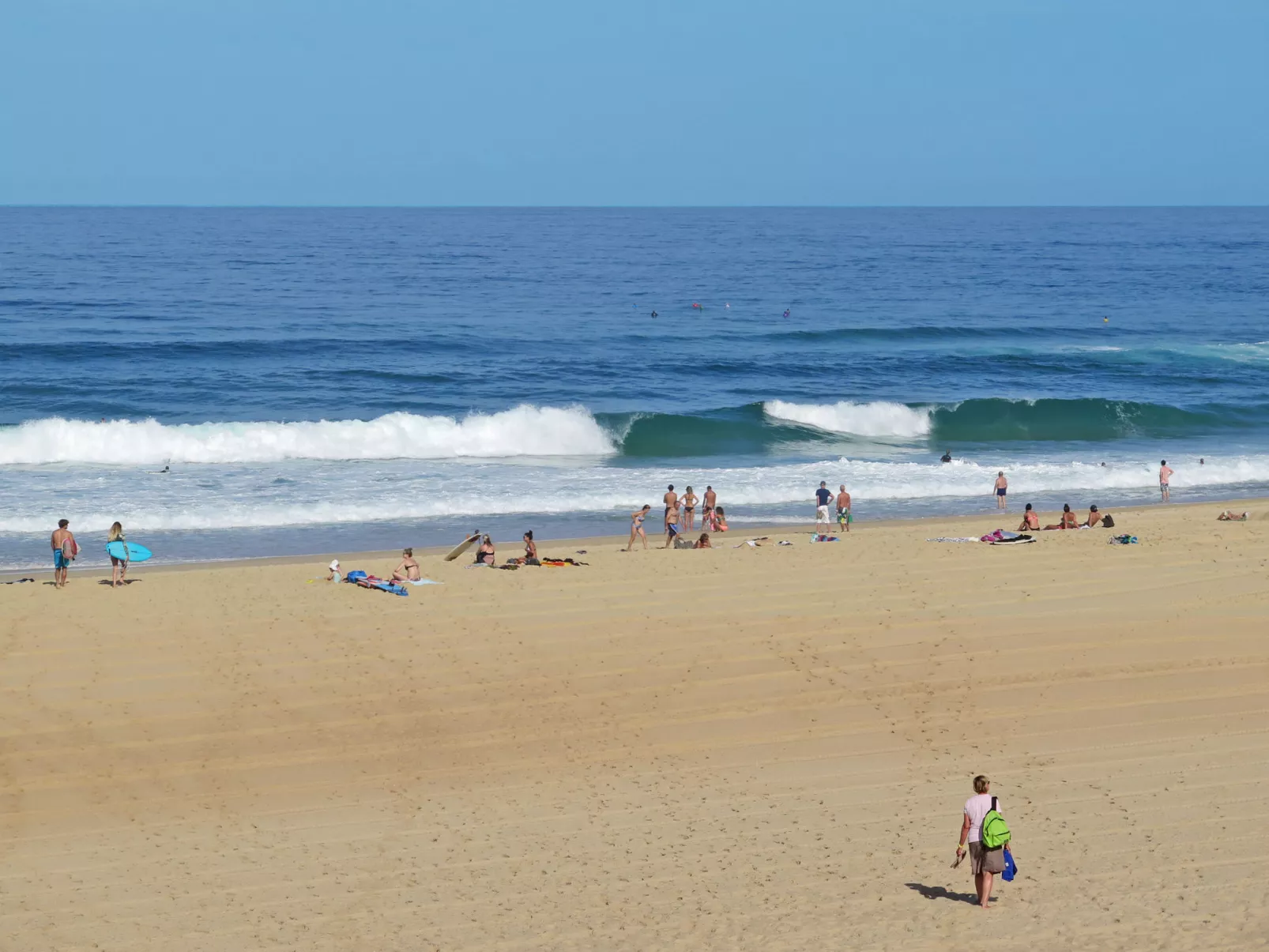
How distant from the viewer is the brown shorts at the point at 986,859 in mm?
9953

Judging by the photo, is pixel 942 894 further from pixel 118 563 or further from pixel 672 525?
pixel 672 525

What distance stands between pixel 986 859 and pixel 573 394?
30.1m

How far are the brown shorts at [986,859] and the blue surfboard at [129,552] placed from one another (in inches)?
503

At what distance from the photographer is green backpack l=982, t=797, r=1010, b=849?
9984mm

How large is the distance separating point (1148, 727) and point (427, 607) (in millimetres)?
8722

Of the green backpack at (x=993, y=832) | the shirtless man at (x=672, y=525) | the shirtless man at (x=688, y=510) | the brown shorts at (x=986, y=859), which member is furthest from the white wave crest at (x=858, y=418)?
the brown shorts at (x=986, y=859)

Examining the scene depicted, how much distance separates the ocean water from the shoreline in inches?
27.7

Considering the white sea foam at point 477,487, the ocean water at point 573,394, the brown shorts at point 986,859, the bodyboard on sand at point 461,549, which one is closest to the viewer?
the brown shorts at point 986,859

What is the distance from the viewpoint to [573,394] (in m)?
39.2

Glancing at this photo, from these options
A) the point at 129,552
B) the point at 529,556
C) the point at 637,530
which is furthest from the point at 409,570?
the point at 637,530

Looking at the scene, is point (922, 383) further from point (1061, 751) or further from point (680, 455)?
point (1061, 751)

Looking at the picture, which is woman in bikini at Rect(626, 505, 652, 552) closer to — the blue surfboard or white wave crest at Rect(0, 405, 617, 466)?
the blue surfboard

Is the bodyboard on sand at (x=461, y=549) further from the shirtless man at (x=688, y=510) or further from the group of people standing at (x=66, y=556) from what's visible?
the group of people standing at (x=66, y=556)

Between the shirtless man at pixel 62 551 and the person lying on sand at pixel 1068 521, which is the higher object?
the person lying on sand at pixel 1068 521
